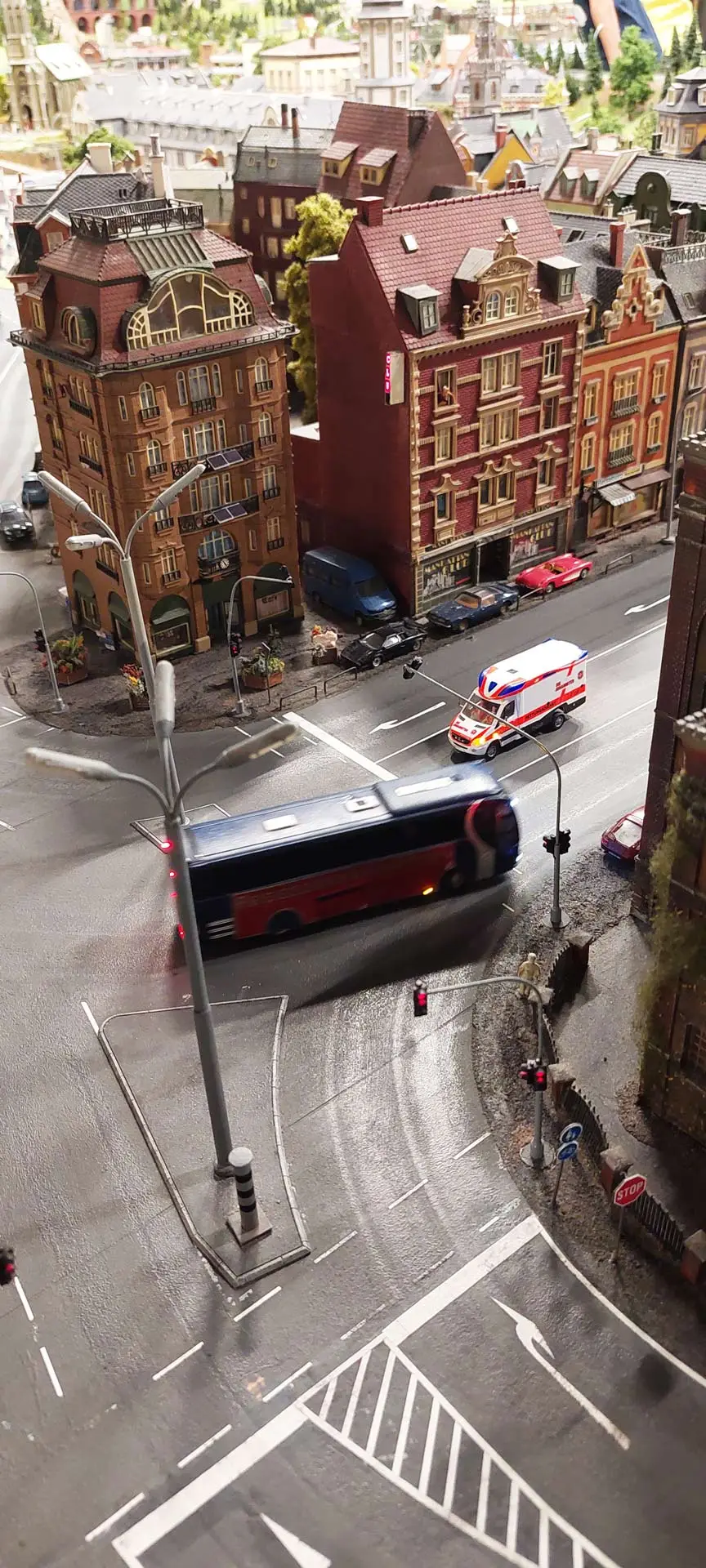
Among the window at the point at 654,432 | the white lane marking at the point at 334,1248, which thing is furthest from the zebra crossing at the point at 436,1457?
the window at the point at 654,432

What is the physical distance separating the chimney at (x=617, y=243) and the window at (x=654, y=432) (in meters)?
7.88

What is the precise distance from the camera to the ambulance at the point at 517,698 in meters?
43.6

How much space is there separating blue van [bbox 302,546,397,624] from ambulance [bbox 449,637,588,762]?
394 inches

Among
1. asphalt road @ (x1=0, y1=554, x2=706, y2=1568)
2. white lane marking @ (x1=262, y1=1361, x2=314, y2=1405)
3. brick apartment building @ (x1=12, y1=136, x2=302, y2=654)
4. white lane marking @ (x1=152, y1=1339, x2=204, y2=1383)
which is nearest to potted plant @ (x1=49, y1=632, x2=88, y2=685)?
brick apartment building @ (x1=12, y1=136, x2=302, y2=654)

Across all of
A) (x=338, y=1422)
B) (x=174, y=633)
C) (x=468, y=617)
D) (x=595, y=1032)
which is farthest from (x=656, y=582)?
(x=338, y=1422)

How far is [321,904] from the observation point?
117 ft

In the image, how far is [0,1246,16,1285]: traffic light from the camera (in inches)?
959

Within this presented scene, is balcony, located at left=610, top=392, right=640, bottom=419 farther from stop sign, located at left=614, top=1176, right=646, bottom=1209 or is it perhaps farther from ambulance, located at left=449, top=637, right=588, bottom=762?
stop sign, located at left=614, top=1176, right=646, bottom=1209

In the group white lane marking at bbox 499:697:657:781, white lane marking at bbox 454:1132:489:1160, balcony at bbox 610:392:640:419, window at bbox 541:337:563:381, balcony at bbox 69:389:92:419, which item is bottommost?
white lane marking at bbox 454:1132:489:1160

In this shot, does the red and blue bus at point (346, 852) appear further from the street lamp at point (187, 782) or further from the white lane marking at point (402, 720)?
the white lane marking at point (402, 720)

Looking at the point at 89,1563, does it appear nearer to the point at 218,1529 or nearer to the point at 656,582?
the point at 218,1529

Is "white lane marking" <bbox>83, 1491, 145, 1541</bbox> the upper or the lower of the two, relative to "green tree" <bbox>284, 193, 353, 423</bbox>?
lower

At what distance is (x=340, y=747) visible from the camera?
149 feet

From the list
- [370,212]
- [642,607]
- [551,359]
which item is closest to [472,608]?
[642,607]
